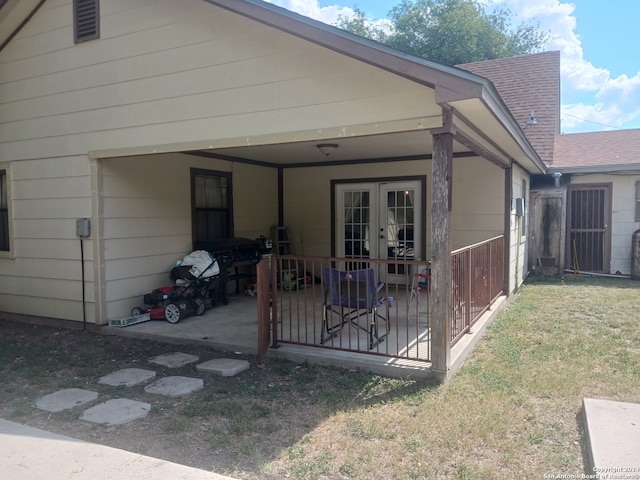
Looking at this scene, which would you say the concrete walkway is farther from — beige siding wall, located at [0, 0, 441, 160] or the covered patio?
beige siding wall, located at [0, 0, 441, 160]

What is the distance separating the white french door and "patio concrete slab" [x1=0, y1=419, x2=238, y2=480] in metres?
6.31

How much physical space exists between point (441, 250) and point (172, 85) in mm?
3400

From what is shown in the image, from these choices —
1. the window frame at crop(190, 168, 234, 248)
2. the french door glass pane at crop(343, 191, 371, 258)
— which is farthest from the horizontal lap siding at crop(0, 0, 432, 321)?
the french door glass pane at crop(343, 191, 371, 258)

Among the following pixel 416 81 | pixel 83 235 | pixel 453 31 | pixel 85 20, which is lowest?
pixel 83 235

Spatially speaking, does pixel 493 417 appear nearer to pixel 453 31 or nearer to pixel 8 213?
pixel 8 213

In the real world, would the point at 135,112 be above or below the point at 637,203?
above

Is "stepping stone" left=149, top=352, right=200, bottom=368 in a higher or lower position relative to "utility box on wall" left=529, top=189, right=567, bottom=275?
lower

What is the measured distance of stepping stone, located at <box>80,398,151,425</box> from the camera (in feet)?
11.7

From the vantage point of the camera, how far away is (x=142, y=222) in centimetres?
656

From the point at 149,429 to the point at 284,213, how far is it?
6.49 meters

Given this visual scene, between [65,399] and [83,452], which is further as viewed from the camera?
[65,399]

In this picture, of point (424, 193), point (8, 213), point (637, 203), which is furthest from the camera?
point (637, 203)

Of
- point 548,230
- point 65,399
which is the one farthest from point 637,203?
point 65,399

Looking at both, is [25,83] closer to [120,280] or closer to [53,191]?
[53,191]
